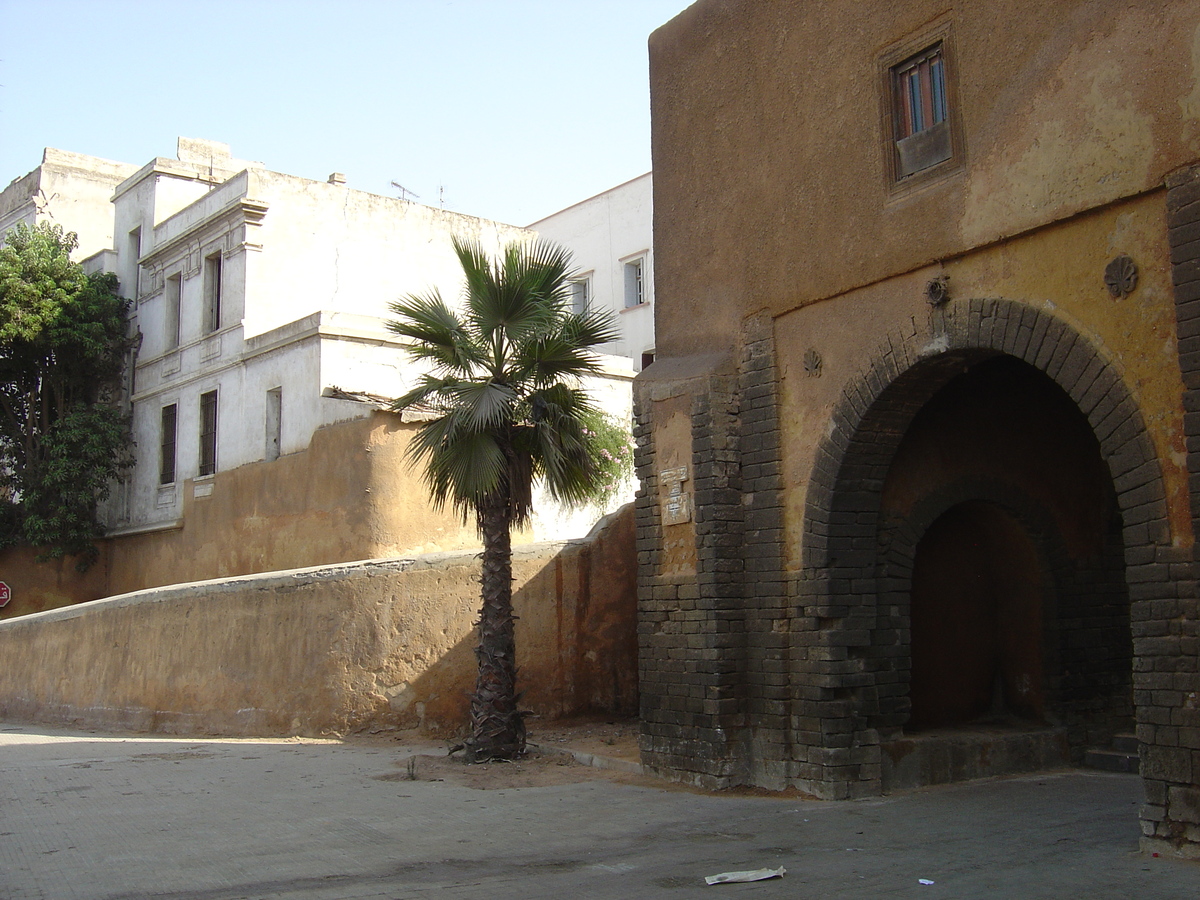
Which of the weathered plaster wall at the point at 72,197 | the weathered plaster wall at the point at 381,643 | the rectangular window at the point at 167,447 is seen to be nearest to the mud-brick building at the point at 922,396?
the weathered plaster wall at the point at 381,643

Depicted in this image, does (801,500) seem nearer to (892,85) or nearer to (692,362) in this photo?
(692,362)

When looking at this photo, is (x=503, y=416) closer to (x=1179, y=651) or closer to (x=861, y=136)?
(x=861, y=136)

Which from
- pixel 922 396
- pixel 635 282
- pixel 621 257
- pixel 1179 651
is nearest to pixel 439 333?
pixel 922 396

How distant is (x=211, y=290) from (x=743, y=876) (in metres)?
19.3

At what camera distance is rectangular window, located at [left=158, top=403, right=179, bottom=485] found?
23406 mm

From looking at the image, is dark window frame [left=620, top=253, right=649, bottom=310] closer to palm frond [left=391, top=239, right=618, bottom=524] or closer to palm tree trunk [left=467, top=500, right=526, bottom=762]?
palm frond [left=391, top=239, right=618, bottom=524]

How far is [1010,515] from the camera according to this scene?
35.7 ft

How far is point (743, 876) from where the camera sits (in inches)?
255

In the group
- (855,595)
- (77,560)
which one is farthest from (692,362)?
(77,560)

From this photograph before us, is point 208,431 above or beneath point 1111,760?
above

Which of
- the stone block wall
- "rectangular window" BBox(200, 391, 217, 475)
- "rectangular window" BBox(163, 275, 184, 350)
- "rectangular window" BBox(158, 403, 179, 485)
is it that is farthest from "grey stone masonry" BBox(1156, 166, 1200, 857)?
"rectangular window" BBox(163, 275, 184, 350)

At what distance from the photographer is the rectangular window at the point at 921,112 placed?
8.60m

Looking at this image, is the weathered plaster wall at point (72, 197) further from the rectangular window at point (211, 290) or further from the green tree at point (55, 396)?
the rectangular window at point (211, 290)

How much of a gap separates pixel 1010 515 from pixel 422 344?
6307 millimetres
